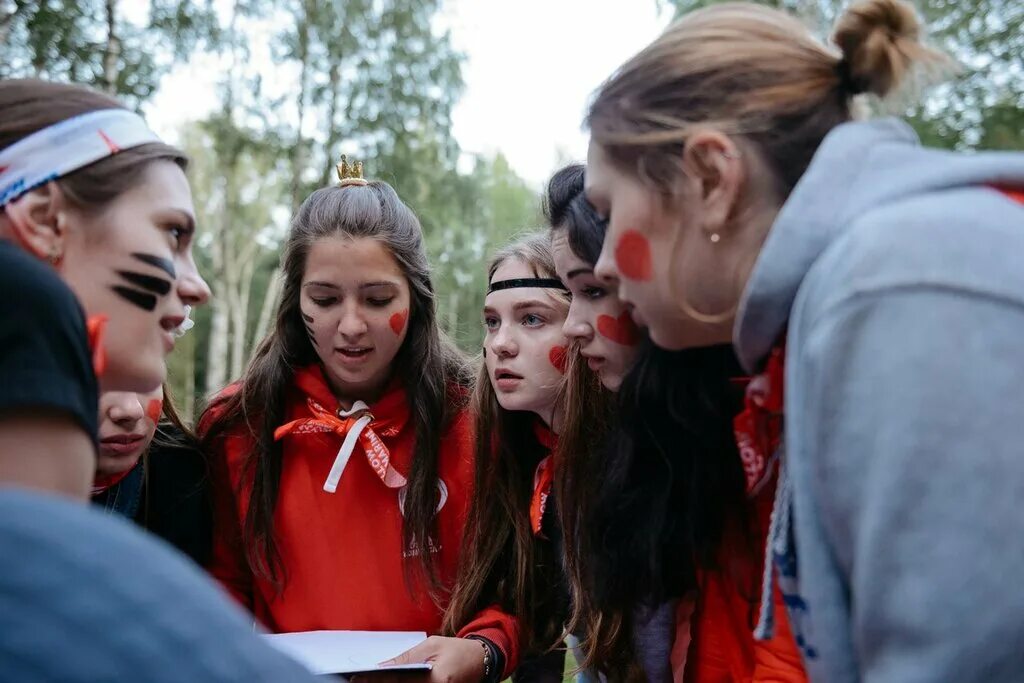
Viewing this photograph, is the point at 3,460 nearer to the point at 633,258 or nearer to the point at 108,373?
the point at 108,373

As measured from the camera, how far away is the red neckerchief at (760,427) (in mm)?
1601

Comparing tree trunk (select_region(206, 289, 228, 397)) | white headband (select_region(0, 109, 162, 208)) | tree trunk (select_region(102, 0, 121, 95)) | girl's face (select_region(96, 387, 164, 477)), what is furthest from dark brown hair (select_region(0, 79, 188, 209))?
tree trunk (select_region(206, 289, 228, 397))

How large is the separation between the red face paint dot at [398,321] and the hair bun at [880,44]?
1875 millimetres

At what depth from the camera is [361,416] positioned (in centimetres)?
319

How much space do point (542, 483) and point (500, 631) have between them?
52 cm

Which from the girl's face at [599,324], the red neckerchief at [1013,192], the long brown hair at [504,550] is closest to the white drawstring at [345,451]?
the long brown hair at [504,550]

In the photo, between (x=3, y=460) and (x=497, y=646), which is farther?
(x=497, y=646)

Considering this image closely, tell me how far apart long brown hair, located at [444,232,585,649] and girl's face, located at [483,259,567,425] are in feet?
0.37

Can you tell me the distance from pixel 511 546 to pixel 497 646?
14.1 inches

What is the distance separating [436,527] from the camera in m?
3.15

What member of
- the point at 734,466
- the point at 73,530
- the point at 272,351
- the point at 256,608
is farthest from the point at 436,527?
the point at 73,530

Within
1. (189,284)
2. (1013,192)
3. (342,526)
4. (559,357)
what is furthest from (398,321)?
(1013,192)

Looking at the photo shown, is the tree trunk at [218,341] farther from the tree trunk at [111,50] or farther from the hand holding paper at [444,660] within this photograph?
the hand holding paper at [444,660]

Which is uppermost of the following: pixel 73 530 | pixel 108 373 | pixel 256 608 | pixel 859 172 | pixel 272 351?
pixel 859 172
